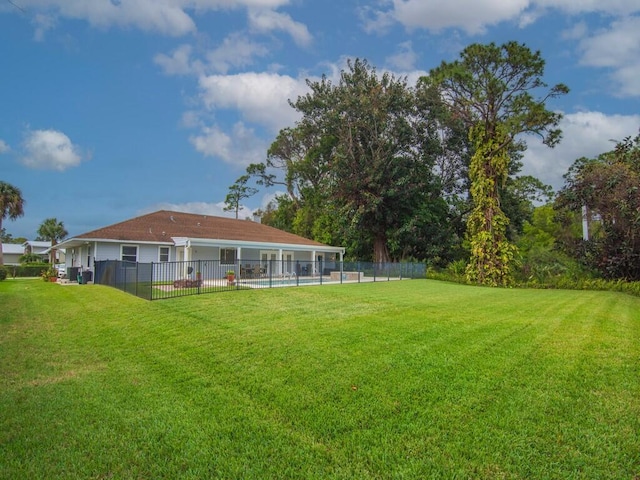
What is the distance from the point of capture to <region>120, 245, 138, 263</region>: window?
2120 cm

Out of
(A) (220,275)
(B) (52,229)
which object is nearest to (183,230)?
(A) (220,275)

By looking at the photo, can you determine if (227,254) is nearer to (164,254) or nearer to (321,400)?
(164,254)

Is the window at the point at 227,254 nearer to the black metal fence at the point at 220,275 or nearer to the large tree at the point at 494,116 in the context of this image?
the black metal fence at the point at 220,275

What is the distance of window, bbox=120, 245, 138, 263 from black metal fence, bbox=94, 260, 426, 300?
53.1 inches

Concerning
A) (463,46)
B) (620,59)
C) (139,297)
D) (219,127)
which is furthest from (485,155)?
(139,297)

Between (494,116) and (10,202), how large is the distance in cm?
3674

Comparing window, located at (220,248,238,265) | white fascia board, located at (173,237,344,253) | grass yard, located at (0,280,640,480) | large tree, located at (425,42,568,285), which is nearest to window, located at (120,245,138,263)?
white fascia board, located at (173,237,344,253)

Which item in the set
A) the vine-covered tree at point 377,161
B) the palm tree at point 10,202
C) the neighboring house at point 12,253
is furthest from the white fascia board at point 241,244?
the neighboring house at point 12,253

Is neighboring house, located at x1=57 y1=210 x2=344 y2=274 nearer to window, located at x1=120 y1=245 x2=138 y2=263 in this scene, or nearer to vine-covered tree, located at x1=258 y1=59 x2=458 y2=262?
window, located at x1=120 y1=245 x2=138 y2=263

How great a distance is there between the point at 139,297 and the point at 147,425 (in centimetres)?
949

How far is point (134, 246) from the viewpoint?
21422 mm

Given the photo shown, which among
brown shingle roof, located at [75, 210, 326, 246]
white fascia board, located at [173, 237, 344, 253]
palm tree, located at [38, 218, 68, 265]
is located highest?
palm tree, located at [38, 218, 68, 265]

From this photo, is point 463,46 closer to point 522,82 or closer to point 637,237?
point 522,82

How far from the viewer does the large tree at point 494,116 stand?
21.6 metres
